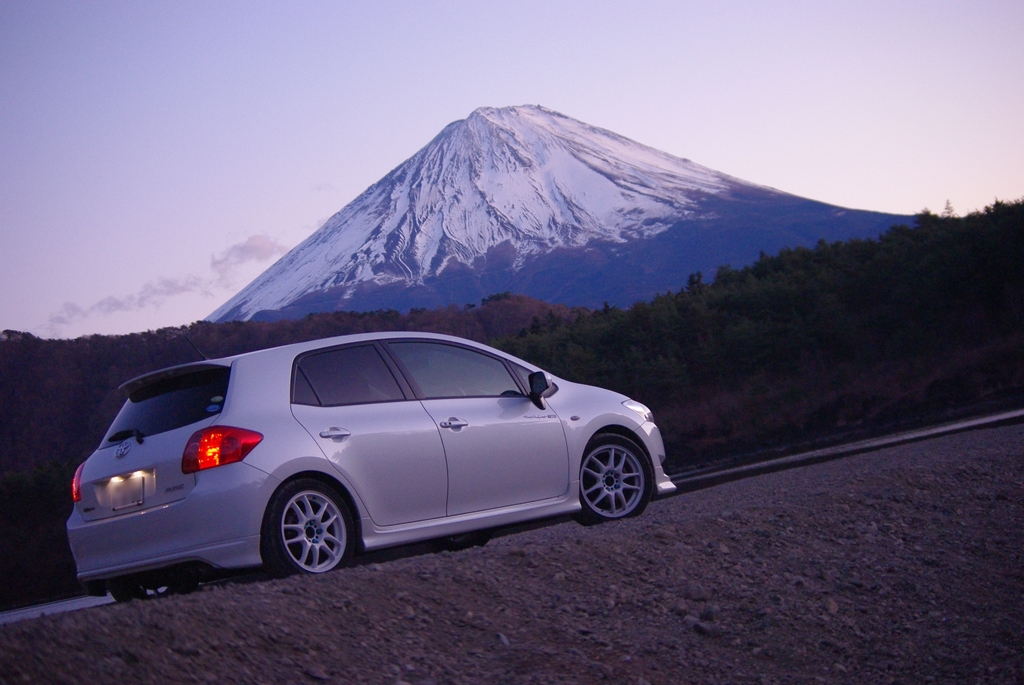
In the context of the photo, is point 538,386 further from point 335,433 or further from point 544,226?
point 544,226

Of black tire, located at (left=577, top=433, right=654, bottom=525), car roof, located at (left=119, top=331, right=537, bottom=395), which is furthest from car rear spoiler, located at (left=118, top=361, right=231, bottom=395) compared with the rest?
black tire, located at (left=577, top=433, right=654, bottom=525)

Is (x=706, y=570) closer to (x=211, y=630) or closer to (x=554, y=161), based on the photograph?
(x=211, y=630)

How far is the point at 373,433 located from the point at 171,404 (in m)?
1.17

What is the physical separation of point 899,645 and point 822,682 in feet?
2.26

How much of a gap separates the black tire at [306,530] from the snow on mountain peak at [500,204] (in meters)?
147

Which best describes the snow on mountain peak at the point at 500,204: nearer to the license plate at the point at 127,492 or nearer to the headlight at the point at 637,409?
the headlight at the point at 637,409

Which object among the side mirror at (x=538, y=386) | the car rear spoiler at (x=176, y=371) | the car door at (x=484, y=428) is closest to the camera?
the car rear spoiler at (x=176, y=371)

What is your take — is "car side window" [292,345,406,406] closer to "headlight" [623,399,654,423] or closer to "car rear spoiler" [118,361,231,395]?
"car rear spoiler" [118,361,231,395]

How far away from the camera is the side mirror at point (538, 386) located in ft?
22.0

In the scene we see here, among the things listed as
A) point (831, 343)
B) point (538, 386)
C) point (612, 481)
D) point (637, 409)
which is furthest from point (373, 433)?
point (831, 343)

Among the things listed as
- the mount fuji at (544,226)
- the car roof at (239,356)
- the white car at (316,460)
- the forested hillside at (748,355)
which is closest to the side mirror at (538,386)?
the white car at (316,460)

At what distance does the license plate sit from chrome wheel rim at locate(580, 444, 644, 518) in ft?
9.48

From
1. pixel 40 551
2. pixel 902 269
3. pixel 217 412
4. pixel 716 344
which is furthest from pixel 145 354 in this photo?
pixel 217 412

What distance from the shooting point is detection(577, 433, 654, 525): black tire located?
23.1ft
